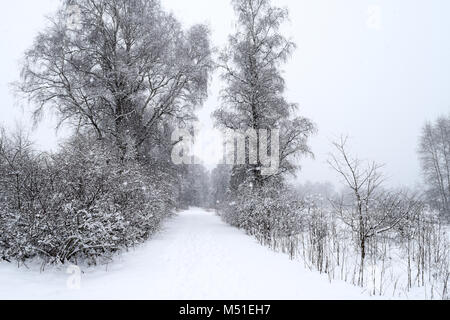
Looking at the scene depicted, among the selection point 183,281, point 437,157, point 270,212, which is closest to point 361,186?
point 183,281

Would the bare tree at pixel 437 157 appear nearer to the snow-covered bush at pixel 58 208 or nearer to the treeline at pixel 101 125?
the treeline at pixel 101 125

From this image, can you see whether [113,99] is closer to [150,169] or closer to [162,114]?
[162,114]

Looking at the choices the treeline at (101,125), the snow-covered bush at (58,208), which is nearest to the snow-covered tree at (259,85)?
the treeline at (101,125)

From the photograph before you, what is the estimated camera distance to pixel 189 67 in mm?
10117

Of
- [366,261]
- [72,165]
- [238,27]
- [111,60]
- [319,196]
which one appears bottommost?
[366,261]

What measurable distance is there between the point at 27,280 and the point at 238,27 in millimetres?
12236

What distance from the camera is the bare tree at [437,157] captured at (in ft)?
63.9

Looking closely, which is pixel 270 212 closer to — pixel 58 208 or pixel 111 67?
pixel 58 208

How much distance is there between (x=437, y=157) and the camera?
20.1 m

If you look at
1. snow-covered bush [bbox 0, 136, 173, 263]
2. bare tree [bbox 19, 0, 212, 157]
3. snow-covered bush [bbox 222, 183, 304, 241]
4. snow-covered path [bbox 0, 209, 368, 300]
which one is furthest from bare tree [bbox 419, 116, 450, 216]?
snow-covered bush [bbox 0, 136, 173, 263]

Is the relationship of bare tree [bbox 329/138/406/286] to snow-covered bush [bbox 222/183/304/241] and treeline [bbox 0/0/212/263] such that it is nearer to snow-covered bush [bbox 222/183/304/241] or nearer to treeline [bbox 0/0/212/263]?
snow-covered bush [bbox 222/183/304/241]

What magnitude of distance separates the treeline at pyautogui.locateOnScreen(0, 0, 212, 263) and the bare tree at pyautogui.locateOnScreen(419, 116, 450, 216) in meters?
21.5

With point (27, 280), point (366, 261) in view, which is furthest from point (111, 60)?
point (366, 261)

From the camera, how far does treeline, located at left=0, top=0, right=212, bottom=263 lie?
13.3 ft
